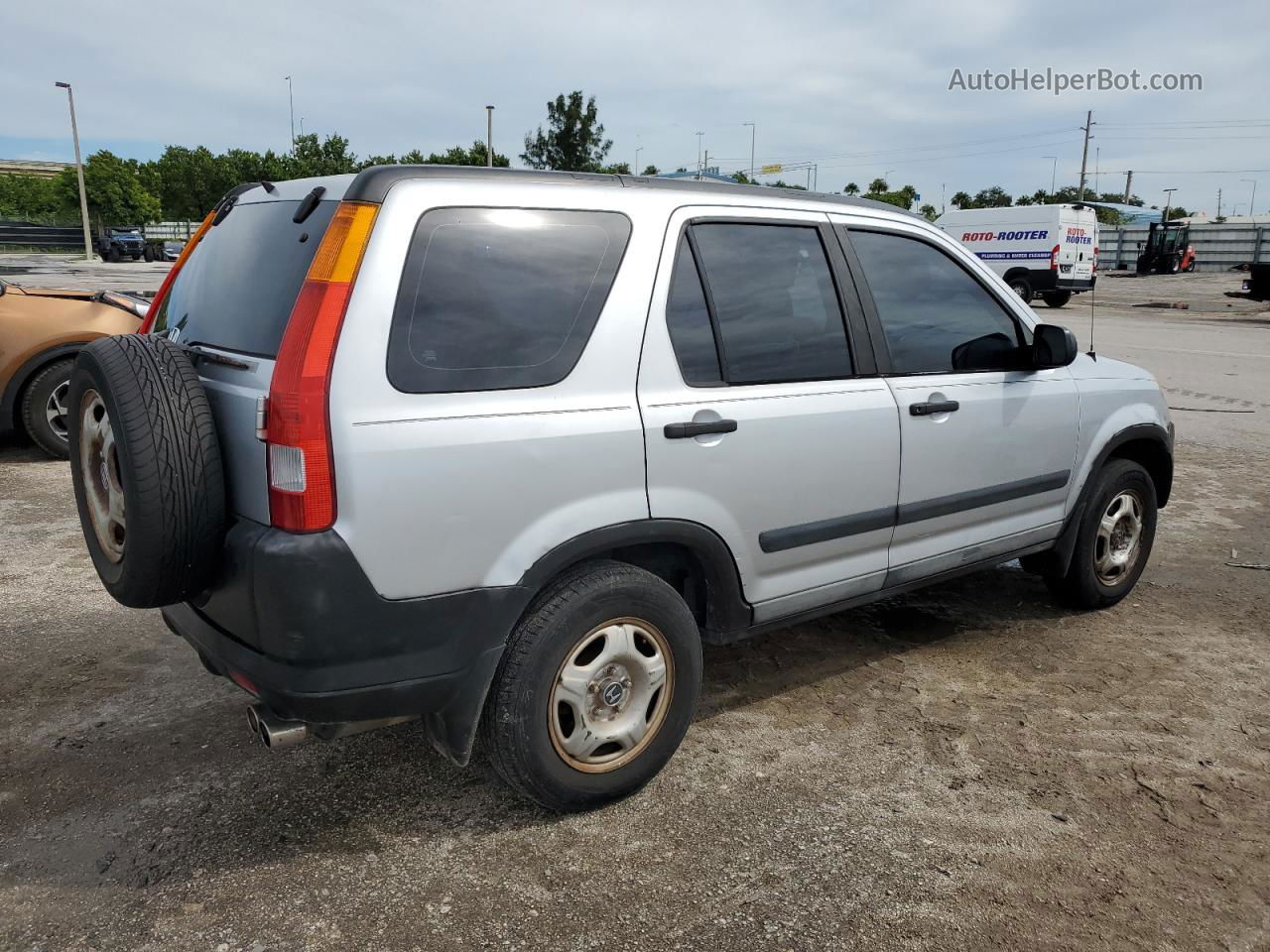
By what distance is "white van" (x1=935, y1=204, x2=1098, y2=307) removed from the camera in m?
24.6

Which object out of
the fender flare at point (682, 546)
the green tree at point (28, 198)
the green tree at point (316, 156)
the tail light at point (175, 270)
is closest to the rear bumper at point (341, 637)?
the fender flare at point (682, 546)

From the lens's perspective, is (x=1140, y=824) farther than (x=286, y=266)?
Yes

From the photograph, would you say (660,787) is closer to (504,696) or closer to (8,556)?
(504,696)

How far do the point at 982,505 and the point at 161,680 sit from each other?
3238mm

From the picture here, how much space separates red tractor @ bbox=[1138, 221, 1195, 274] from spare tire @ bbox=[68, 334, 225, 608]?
146ft

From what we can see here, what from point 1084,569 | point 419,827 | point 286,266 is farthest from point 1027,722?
point 286,266

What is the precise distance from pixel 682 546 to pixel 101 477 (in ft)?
5.46

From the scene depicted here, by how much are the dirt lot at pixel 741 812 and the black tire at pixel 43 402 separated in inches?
129

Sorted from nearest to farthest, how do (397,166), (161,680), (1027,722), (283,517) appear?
(283,517) → (397,166) → (1027,722) → (161,680)

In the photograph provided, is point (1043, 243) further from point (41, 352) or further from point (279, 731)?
point (279, 731)

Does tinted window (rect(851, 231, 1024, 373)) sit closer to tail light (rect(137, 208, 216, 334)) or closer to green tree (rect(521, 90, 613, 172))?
tail light (rect(137, 208, 216, 334))

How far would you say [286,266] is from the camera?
8.48 feet

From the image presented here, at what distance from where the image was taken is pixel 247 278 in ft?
9.09

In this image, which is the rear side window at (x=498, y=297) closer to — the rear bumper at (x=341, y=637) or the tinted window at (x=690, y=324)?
the tinted window at (x=690, y=324)
